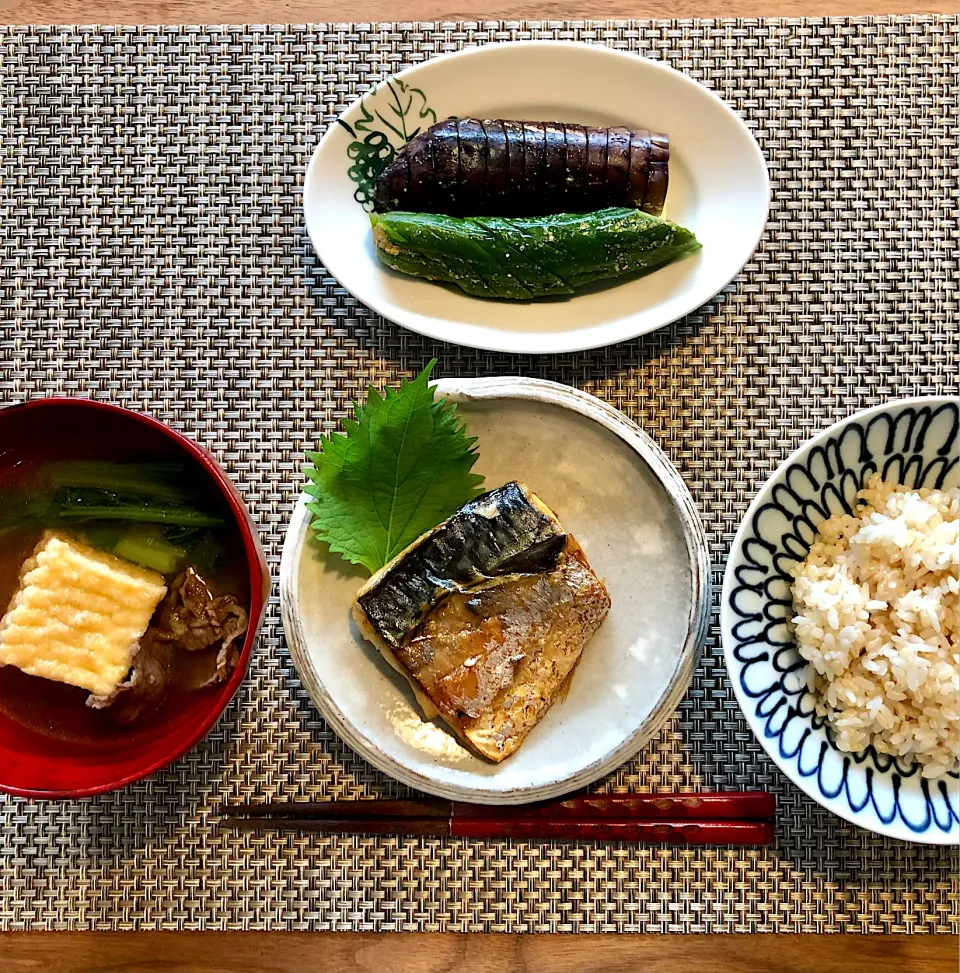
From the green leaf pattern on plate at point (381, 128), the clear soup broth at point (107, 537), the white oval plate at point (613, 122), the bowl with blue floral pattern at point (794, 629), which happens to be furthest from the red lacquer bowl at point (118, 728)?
the bowl with blue floral pattern at point (794, 629)

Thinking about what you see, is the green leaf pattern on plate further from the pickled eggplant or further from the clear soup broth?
the clear soup broth

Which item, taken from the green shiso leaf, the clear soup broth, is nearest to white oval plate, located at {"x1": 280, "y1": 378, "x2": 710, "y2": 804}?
the green shiso leaf

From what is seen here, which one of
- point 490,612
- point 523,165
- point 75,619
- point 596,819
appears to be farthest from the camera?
point 523,165

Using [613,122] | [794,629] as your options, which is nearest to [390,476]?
[794,629]

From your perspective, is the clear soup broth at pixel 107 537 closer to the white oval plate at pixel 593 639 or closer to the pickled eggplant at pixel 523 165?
the white oval plate at pixel 593 639

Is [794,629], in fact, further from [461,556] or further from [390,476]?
[390,476]
